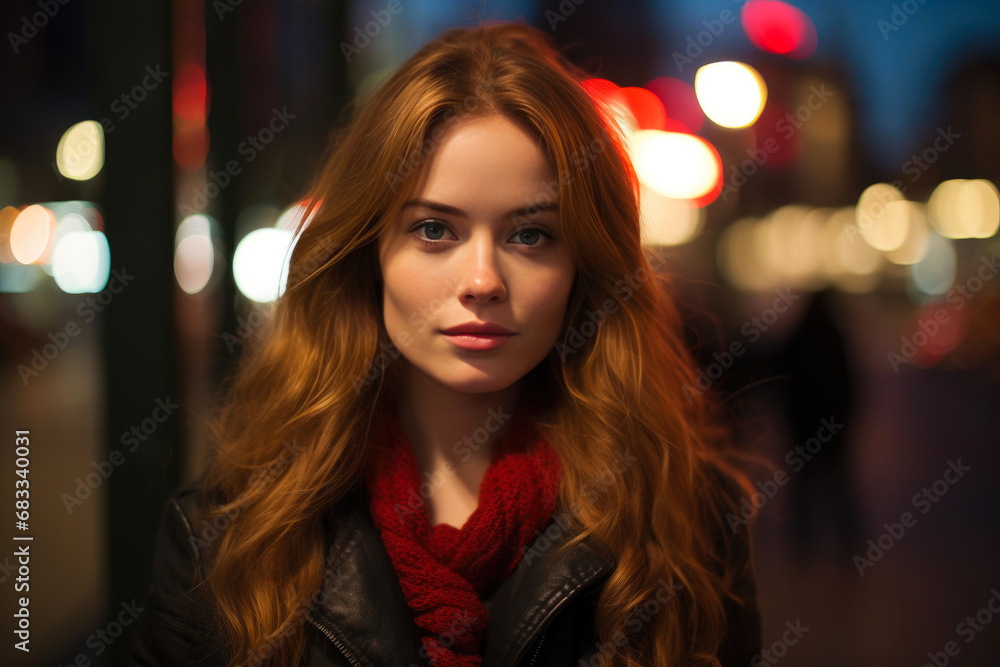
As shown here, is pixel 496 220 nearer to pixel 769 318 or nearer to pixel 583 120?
pixel 583 120

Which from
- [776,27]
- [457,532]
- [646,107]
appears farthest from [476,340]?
[776,27]

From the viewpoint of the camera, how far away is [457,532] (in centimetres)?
135

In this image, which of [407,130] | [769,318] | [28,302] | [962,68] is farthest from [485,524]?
[962,68]

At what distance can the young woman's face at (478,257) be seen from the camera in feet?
4.12

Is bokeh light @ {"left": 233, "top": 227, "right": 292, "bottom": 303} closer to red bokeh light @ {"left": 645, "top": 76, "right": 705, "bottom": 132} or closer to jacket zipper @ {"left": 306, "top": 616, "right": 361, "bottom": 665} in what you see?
jacket zipper @ {"left": 306, "top": 616, "right": 361, "bottom": 665}

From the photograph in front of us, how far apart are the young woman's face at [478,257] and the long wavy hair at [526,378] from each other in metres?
0.04

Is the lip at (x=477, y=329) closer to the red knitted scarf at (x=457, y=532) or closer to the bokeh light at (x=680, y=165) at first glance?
the red knitted scarf at (x=457, y=532)

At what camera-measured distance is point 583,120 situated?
54.8 inches

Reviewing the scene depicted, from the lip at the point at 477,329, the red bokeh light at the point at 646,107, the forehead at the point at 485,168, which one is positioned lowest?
the lip at the point at 477,329

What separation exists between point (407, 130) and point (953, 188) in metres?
3.96

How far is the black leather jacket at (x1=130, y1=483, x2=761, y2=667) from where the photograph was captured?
123 centimetres

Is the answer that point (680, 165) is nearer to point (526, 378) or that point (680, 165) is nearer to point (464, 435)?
point (526, 378)

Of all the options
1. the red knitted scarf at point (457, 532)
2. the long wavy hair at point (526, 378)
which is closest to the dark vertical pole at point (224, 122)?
the long wavy hair at point (526, 378)

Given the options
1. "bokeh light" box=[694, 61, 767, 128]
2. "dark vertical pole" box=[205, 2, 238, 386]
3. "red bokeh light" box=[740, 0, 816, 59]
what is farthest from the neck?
"red bokeh light" box=[740, 0, 816, 59]
